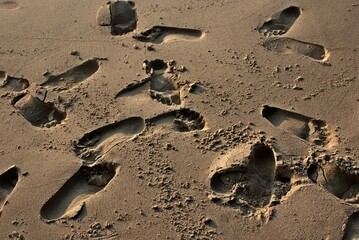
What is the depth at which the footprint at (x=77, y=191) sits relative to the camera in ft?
7.64

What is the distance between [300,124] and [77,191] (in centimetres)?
109

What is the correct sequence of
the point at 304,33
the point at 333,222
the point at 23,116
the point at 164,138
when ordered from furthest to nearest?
the point at 304,33 → the point at 23,116 → the point at 164,138 → the point at 333,222

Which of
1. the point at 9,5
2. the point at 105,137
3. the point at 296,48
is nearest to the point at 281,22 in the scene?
the point at 296,48

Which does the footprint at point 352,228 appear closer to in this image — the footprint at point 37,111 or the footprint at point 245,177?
the footprint at point 245,177

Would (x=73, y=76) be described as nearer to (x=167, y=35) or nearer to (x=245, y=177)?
(x=167, y=35)

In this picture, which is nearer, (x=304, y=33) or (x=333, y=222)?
(x=333, y=222)

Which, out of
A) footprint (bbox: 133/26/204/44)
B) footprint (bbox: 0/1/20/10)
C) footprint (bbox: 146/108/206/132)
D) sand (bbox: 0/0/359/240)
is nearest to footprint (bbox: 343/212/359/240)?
sand (bbox: 0/0/359/240)

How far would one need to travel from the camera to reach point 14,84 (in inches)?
115

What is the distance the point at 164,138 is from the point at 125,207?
412mm

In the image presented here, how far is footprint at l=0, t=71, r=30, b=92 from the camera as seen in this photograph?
290cm

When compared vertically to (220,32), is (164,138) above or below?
below

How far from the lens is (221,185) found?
237 cm

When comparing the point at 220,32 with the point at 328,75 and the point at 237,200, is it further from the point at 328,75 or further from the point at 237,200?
the point at 237,200

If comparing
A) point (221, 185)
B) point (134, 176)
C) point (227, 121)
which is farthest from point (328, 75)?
point (134, 176)
